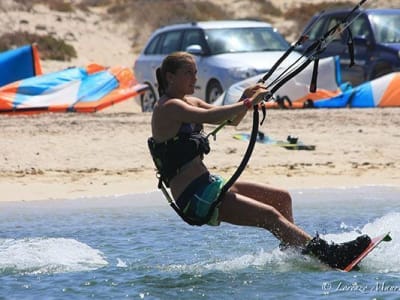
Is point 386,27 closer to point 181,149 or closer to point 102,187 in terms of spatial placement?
point 102,187

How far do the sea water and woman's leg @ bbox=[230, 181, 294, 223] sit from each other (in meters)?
0.33

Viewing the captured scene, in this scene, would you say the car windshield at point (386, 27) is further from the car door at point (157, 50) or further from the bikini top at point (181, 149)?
the bikini top at point (181, 149)

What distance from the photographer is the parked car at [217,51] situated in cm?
1734

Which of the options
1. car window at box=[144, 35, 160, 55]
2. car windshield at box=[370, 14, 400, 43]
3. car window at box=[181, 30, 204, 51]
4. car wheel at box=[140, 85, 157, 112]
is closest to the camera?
car window at box=[181, 30, 204, 51]

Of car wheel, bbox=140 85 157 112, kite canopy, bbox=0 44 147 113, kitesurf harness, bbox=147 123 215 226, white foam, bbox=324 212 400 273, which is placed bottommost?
car wheel, bbox=140 85 157 112

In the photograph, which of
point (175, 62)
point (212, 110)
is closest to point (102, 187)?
point (175, 62)

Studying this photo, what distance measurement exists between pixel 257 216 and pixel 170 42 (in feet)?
39.8

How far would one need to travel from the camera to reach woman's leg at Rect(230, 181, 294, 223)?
7621mm

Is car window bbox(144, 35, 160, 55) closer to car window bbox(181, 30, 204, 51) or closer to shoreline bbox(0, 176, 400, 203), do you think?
car window bbox(181, 30, 204, 51)

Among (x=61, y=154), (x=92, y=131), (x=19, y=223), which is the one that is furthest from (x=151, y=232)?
(x=92, y=131)

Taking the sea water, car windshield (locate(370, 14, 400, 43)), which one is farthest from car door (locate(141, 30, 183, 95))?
the sea water

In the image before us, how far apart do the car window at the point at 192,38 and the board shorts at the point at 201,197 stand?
1094 cm

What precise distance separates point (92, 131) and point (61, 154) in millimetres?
1322

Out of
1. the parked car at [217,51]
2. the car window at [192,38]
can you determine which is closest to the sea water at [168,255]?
the parked car at [217,51]
